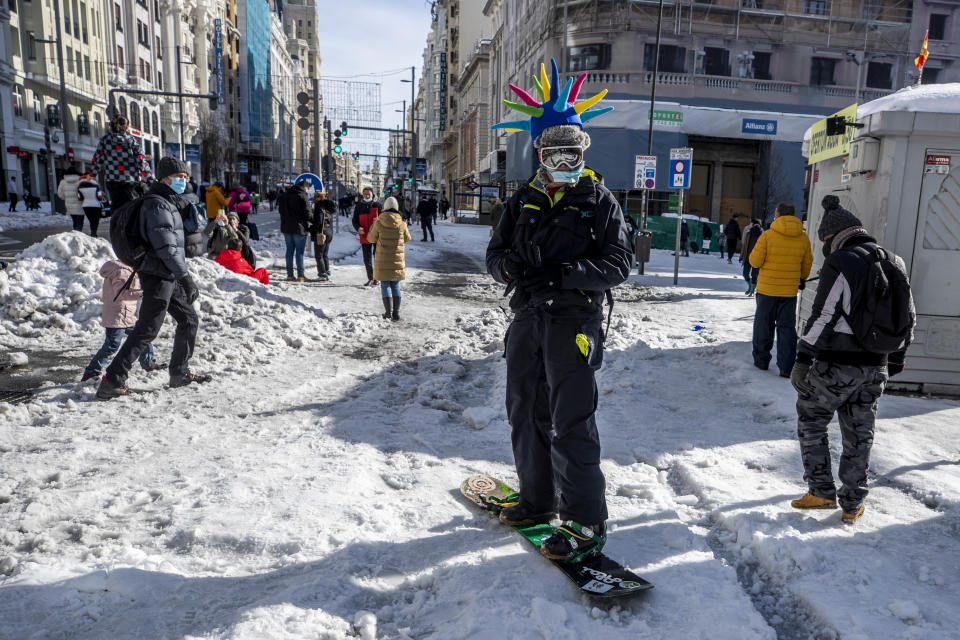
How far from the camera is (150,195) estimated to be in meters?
5.77

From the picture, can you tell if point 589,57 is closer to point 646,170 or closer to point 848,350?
point 646,170

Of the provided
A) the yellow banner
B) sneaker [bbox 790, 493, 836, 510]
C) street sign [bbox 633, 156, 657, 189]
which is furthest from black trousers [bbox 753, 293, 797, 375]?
street sign [bbox 633, 156, 657, 189]

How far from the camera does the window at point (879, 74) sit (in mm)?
36000

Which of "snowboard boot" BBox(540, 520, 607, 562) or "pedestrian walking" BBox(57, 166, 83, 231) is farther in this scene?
"pedestrian walking" BBox(57, 166, 83, 231)

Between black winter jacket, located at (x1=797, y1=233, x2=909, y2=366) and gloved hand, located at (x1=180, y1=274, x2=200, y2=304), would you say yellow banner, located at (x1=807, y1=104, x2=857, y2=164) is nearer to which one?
black winter jacket, located at (x1=797, y1=233, x2=909, y2=366)

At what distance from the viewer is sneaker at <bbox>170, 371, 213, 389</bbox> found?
6.30 meters

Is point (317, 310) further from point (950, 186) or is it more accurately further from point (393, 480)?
point (950, 186)

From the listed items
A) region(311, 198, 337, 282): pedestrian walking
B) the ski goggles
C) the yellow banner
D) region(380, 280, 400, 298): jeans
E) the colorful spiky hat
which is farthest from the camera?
region(311, 198, 337, 282): pedestrian walking

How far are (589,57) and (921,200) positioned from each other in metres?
30.4

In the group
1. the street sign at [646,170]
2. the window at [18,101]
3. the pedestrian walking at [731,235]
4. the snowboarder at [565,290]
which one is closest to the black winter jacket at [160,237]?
the snowboarder at [565,290]

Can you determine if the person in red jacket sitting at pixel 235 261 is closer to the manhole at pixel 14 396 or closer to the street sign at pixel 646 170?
the manhole at pixel 14 396

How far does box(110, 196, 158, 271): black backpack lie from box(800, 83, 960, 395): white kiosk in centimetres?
681

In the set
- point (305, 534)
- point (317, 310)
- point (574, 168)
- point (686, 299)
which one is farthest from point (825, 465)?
point (686, 299)

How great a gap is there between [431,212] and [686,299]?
49.0 feet
